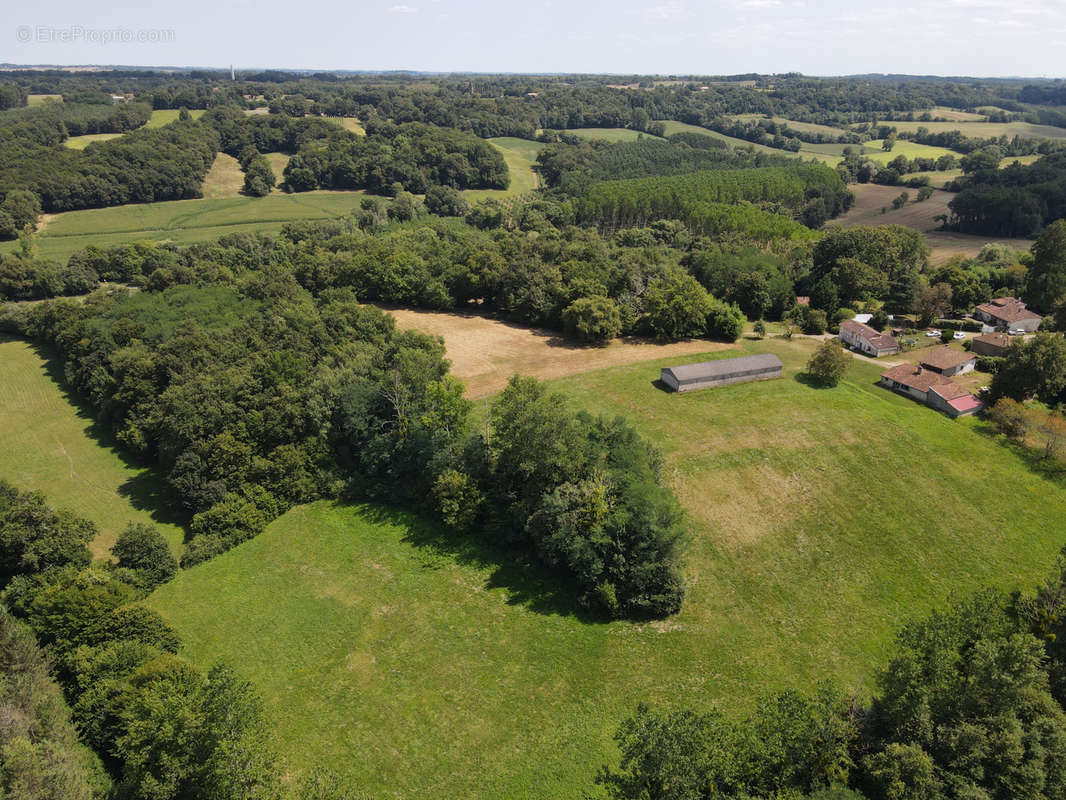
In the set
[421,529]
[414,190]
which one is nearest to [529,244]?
[421,529]

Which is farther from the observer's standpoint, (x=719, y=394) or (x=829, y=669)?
(x=719, y=394)

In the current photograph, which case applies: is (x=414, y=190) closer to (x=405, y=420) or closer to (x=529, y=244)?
(x=529, y=244)

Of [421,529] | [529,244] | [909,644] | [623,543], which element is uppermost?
[529,244]

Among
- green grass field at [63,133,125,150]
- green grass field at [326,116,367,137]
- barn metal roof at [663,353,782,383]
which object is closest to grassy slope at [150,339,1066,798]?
barn metal roof at [663,353,782,383]

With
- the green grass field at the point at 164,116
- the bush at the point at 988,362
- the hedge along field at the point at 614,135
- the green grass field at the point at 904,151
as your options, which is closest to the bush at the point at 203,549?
the bush at the point at 988,362

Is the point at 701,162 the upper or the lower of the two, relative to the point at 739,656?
upper

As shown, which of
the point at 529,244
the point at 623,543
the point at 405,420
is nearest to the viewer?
the point at 623,543

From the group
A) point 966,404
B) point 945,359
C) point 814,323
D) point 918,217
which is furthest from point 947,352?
point 918,217
